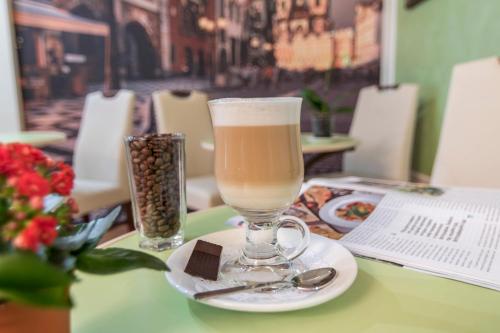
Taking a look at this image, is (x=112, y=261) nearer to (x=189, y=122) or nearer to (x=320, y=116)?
(x=320, y=116)

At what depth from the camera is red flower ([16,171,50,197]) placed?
0.87ft

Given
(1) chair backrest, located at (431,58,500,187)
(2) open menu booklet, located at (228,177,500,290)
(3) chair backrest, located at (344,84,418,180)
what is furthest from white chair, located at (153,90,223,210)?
(2) open menu booklet, located at (228,177,500,290)

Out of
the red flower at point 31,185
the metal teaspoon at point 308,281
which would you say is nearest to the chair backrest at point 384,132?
the metal teaspoon at point 308,281

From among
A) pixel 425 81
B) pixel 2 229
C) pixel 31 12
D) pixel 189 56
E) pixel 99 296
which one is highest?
pixel 31 12

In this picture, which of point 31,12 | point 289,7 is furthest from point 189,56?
point 31,12

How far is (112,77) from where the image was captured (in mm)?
2840

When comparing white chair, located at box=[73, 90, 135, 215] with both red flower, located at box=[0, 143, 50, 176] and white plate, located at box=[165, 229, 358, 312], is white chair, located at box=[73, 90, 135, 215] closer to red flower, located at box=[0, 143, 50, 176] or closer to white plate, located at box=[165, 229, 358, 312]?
white plate, located at box=[165, 229, 358, 312]

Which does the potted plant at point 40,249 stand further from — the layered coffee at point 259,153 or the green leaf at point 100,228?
the layered coffee at point 259,153

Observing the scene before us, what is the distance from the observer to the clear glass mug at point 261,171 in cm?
53

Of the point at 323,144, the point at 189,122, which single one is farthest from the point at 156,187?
the point at 189,122

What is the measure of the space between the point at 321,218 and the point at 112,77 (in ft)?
8.33

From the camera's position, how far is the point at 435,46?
7.27 ft

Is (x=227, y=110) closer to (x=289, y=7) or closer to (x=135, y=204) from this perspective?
(x=135, y=204)

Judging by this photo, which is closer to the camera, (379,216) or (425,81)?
(379,216)
